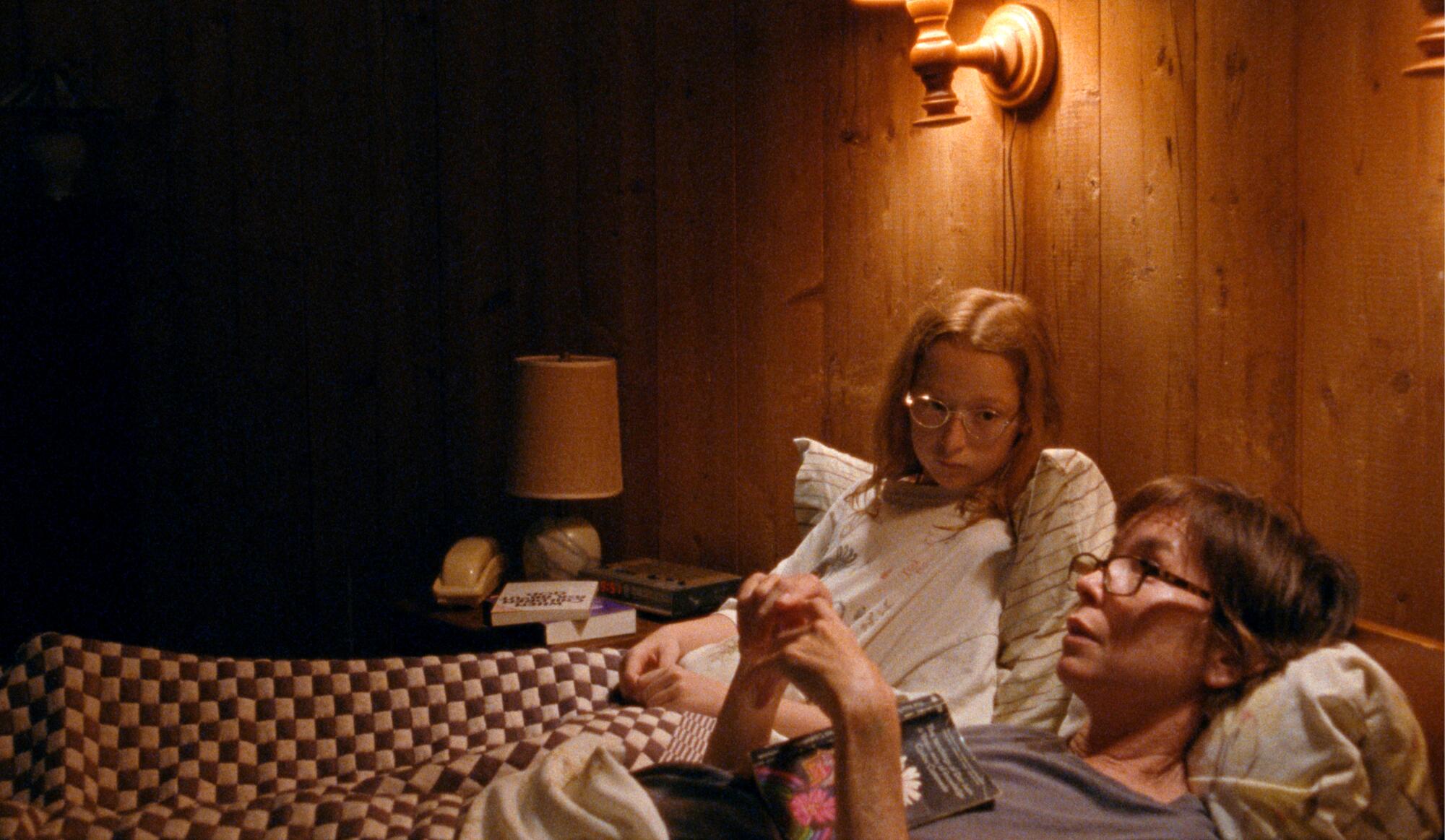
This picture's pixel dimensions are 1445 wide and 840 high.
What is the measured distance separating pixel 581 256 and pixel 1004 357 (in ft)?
4.33

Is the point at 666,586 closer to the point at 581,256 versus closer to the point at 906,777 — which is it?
the point at 581,256

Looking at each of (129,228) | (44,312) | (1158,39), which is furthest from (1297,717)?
(129,228)

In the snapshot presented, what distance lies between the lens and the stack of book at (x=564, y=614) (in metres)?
2.21

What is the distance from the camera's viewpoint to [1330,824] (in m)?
1.05

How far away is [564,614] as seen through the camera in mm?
2213

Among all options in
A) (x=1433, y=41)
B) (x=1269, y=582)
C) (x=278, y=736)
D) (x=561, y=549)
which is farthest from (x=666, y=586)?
(x=1433, y=41)

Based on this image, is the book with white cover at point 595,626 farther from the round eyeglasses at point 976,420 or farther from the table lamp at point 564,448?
the round eyeglasses at point 976,420

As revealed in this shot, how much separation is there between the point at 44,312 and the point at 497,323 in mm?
901

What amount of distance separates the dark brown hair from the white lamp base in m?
1.49

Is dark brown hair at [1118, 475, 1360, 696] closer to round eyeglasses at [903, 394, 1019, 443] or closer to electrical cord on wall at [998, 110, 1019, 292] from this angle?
round eyeglasses at [903, 394, 1019, 443]

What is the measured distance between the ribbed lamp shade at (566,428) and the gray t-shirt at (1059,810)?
136cm

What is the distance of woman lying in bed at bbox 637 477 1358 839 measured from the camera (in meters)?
1.15

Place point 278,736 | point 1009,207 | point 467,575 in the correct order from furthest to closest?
point 467,575, point 1009,207, point 278,736

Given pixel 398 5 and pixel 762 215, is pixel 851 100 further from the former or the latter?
pixel 398 5
